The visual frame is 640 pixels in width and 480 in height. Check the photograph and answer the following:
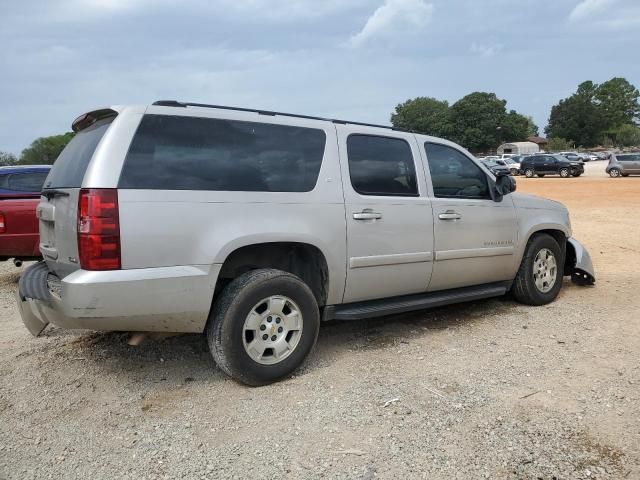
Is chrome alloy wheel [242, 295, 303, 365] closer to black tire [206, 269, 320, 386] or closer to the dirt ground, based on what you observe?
black tire [206, 269, 320, 386]

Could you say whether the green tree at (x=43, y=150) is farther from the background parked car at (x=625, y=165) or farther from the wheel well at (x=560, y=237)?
the wheel well at (x=560, y=237)

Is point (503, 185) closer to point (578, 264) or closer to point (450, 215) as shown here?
point (450, 215)

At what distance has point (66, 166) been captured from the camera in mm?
3779

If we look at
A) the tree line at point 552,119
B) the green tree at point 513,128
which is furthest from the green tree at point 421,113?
the green tree at point 513,128

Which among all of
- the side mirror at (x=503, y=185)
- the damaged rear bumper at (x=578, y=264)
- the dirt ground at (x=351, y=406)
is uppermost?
the side mirror at (x=503, y=185)

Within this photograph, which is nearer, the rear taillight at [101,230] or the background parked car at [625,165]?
the rear taillight at [101,230]

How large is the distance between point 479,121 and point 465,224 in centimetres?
10781

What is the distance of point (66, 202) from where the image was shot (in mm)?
3367

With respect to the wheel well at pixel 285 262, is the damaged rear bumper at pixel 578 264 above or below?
below

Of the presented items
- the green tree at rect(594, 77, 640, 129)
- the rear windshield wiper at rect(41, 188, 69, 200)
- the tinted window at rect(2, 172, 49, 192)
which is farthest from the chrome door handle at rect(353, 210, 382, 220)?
the green tree at rect(594, 77, 640, 129)

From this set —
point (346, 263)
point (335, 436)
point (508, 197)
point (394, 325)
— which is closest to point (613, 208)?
point (508, 197)

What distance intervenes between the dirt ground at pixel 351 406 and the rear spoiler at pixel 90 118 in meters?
1.75

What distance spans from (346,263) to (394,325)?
129cm

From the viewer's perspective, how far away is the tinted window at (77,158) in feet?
11.1
